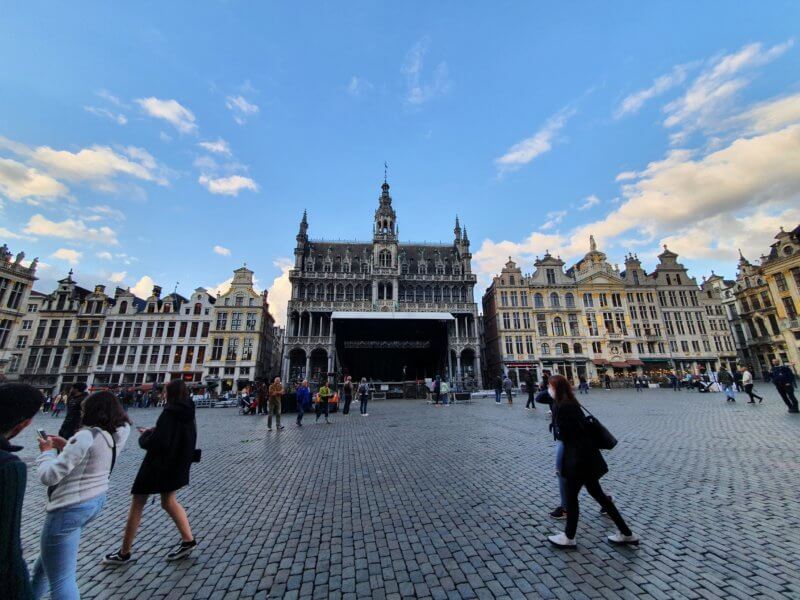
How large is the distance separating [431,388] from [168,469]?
65.8 ft

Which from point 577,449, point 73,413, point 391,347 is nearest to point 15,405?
point 577,449

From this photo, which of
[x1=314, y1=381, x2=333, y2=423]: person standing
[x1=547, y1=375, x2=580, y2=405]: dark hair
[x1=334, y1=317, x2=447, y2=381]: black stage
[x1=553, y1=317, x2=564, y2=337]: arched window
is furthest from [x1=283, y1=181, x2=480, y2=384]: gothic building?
[x1=547, y1=375, x2=580, y2=405]: dark hair

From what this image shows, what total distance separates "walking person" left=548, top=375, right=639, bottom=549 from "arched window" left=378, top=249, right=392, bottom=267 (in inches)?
1600

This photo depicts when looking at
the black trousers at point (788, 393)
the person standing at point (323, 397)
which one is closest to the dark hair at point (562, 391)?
the person standing at point (323, 397)

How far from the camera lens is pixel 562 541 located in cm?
353

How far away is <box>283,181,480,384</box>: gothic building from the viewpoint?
38469 mm

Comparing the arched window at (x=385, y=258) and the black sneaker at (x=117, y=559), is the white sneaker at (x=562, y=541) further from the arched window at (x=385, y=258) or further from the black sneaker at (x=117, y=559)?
the arched window at (x=385, y=258)

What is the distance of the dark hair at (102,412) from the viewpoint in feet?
9.27

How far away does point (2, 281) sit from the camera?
29.6 meters

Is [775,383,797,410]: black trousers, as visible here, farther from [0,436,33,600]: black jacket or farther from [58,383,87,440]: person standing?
[58,383,87,440]: person standing

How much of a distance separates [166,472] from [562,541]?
4.34m

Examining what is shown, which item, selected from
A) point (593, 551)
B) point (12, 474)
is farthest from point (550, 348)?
point (12, 474)

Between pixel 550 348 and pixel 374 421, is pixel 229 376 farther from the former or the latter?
pixel 550 348

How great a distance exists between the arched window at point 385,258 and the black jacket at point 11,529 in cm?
4230
